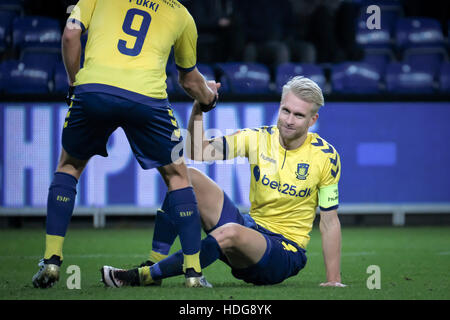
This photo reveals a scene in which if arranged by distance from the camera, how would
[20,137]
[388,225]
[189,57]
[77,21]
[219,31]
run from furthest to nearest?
[219,31]
[388,225]
[20,137]
[189,57]
[77,21]

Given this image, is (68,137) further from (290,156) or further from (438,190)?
(438,190)

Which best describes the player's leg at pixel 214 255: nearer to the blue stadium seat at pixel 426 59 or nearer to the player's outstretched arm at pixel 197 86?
the player's outstretched arm at pixel 197 86

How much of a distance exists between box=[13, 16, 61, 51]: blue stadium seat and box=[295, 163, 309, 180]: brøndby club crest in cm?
609

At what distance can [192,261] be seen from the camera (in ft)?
11.9

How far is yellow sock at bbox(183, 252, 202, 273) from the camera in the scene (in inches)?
142

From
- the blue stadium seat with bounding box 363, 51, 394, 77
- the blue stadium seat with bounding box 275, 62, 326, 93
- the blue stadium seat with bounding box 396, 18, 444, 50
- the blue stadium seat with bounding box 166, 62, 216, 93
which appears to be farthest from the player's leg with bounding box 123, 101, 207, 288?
the blue stadium seat with bounding box 396, 18, 444, 50

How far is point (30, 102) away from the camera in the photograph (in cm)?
842

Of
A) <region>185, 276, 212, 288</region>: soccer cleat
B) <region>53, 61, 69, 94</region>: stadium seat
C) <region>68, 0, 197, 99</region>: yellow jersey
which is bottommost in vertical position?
<region>185, 276, 212, 288</region>: soccer cleat

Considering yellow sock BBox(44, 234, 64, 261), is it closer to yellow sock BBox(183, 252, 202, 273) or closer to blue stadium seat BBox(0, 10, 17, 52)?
yellow sock BBox(183, 252, 202, 273)

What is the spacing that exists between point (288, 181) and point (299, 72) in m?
5.40

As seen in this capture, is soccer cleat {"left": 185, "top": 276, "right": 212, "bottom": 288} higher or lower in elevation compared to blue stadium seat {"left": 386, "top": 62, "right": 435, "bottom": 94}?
lower

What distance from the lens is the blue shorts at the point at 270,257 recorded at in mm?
3746
